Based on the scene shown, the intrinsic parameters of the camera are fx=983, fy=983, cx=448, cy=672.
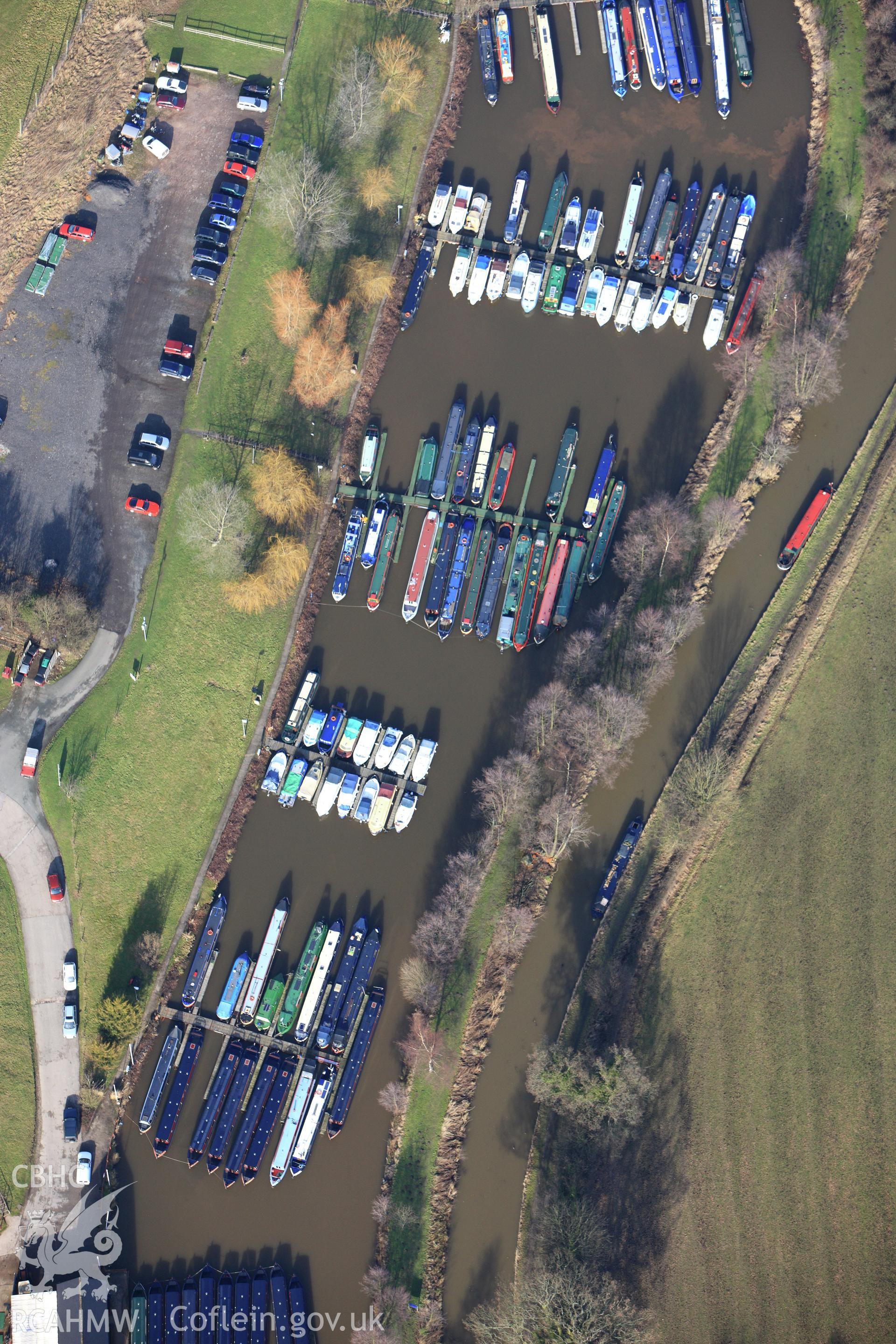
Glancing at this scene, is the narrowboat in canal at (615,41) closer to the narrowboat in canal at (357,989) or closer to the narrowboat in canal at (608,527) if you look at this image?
the narrowboat in canal at (608,527)

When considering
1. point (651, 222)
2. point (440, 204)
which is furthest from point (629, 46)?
point (440, 204)

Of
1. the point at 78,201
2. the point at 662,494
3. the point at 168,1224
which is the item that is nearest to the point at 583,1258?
the point at 168,1224

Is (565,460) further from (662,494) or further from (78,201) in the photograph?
(78,201)

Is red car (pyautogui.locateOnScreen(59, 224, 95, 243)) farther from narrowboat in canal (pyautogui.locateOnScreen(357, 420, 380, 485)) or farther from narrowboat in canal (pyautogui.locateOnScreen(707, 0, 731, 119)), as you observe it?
narrowboat in canal (pyautogui.locateOnScreen(707, 0, 731, 119))

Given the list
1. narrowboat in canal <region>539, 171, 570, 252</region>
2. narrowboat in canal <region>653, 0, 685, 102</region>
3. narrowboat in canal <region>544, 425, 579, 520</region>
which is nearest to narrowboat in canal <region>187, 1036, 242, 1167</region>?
narrowboat in canal <region>544, 425, 579, 520</region>

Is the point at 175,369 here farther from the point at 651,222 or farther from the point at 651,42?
the point at 651,42
